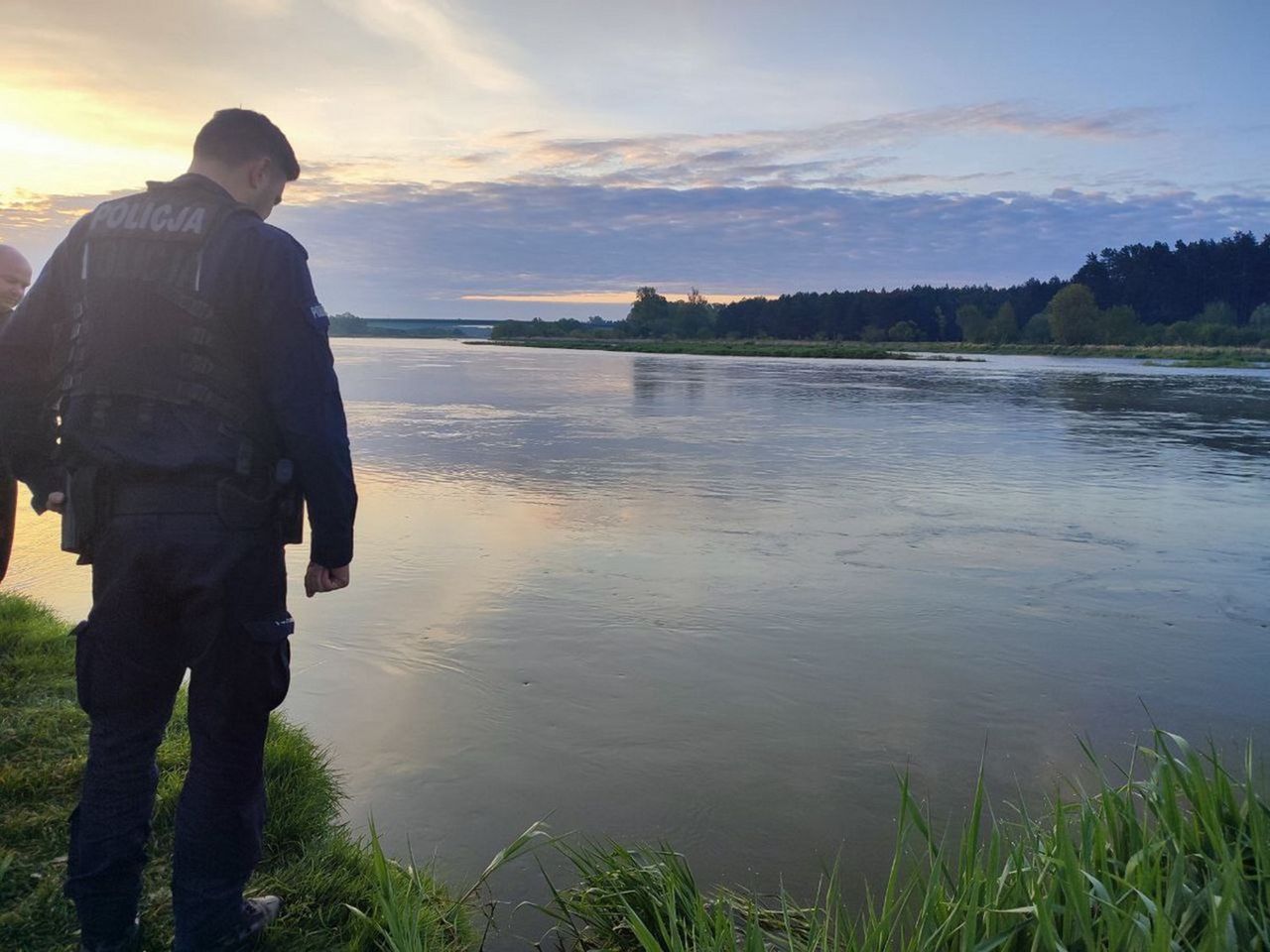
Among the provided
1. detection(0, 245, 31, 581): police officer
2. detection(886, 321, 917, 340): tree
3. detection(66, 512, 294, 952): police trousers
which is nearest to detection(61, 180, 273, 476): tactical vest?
detection(66, 512, 294, 952): police trousers

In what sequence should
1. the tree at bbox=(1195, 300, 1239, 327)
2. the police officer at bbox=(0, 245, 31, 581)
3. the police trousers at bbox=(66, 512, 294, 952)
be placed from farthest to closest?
1. the tree at bbox=(1195, 300, 1239, 327)
2. the police officer at bbox=(0, 245, 31, 581)
3. the police trousers at bbox=(66, 512, 294, 952)

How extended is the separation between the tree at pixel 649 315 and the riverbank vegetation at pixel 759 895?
12441 centimetres

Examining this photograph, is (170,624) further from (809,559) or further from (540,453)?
(540,453)

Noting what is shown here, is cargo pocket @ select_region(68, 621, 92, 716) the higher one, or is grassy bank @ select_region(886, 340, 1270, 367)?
grassy bank @ select_region(886, 340, 1270, 367)

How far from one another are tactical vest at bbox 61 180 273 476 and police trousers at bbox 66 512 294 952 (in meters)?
0.28

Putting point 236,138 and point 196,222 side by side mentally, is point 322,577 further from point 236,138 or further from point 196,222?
point 236,138

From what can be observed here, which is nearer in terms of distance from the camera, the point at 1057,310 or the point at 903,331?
the point at 1057,310

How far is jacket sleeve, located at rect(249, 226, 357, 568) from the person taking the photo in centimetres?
249

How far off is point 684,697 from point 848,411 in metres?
15.7

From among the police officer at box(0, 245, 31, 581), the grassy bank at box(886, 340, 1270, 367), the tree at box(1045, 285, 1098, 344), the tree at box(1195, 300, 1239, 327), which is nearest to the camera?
the police officer at box(0, 245, 31, 581)

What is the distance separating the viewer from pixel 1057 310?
83.3 metres

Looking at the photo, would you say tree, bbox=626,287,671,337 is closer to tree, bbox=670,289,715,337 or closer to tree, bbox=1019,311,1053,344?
tree, bbox=670,289,715,337

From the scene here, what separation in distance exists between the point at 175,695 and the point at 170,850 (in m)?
0.92

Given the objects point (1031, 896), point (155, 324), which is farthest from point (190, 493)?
point (1031, 896)
